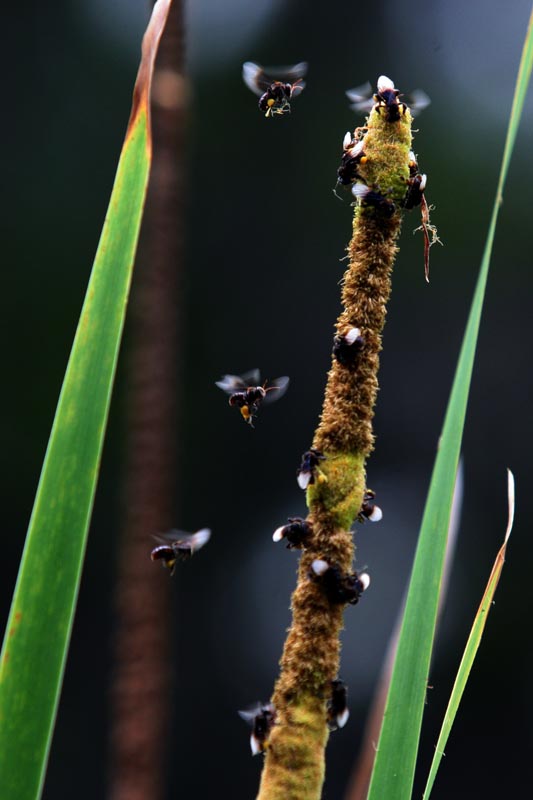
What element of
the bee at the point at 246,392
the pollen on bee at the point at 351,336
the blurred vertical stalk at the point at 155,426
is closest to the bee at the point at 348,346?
the pollen on bee at the point at 351,336

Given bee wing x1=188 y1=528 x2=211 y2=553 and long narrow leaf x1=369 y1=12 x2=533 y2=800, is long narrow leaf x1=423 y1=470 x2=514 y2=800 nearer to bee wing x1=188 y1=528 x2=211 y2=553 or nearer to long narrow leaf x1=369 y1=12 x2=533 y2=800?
long narrow leaf x1=369 y1=12 x2=533 y2=800

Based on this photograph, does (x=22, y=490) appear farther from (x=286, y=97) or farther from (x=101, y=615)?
(x=286, y=97)

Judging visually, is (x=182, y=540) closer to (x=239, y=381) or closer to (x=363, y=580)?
(x=239, y=381)

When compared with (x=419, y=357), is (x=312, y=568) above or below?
below

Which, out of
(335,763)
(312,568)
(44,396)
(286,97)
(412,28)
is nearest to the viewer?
(312,568)

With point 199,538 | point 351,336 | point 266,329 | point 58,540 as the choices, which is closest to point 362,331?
point 351,336

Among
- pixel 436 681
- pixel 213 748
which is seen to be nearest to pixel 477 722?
pixel 436 681

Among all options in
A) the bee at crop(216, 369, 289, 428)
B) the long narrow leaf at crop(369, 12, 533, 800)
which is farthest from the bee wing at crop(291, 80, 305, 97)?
the long narrow leaf at crop(369, 12, 533, 800)

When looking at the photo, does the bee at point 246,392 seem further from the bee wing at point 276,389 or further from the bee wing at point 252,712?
the bee wing at point 252,712
